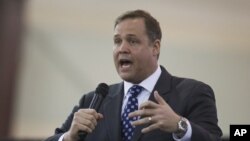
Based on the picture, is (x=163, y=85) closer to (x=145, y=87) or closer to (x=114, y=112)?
(x=145, y=87)

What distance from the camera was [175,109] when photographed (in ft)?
7.02

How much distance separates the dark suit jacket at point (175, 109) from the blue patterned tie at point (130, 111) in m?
0.02

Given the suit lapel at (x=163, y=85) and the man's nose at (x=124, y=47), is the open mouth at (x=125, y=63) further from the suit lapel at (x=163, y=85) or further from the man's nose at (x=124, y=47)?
the suit lapel at (x=163, y=85)

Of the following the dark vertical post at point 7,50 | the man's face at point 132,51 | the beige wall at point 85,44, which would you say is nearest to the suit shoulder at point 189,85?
the man's face at point 132,51

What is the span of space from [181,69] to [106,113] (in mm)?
2977

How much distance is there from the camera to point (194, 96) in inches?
84.7

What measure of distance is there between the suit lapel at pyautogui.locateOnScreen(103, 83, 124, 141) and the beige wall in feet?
9.66

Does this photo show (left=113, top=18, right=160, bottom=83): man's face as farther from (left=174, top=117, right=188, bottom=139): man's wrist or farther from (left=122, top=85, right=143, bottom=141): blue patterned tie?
(left=174, top=117, right=188, bottom=139): man's wrist

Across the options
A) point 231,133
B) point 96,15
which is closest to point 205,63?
point 96,15

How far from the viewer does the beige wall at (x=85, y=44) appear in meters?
5.64

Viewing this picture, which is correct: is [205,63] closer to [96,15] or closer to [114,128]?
[96,15]

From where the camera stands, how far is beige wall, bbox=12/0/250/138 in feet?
18.5

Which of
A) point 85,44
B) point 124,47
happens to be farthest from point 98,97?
point 85,44

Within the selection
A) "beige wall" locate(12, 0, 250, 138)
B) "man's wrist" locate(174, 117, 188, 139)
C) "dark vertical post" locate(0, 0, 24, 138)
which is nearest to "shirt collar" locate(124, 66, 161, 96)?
"man's wrist" locate(174, 117, 188, 139)
